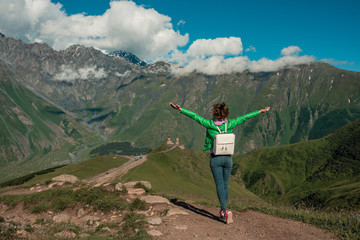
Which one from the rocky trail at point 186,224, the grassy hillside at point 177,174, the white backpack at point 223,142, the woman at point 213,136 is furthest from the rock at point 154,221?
the grassy hillside at point 177,174

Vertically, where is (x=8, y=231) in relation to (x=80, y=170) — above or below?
above

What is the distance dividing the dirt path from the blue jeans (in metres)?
1.30

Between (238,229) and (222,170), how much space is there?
2720 mm

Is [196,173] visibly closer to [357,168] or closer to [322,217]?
[322,217]

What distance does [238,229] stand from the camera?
1146cm

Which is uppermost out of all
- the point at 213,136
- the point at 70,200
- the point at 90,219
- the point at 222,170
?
the point at 213,136

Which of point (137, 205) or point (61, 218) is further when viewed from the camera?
Answer: point (137, 205)

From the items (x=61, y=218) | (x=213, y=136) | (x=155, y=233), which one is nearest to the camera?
(x=155, y=233)

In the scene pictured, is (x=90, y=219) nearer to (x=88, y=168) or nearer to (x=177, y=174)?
(x=177, y=174)

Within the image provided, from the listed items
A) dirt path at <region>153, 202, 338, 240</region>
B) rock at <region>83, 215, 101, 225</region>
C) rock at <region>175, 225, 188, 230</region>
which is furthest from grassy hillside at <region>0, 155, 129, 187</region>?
rock at <region>175, 225, 188, 230</region>

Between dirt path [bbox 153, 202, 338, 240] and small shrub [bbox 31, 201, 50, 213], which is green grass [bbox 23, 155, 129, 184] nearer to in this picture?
small shrub [bbox 31, 201, 50, 213]

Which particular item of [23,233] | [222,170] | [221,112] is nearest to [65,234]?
[23,233]

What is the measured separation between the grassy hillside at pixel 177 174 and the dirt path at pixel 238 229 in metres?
65.2

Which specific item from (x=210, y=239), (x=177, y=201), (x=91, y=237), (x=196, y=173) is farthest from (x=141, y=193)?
(x=196, y=173)
